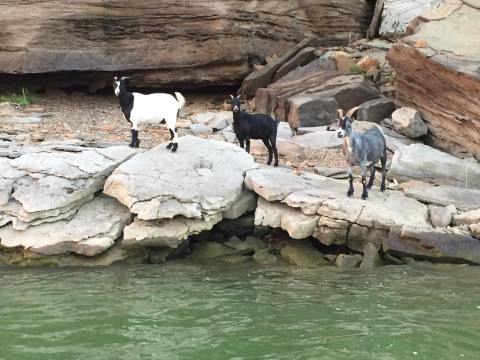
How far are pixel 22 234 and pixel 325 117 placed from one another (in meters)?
5.61

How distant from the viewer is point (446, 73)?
1012 cm

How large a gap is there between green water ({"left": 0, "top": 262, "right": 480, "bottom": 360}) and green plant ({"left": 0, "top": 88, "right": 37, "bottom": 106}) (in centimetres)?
600

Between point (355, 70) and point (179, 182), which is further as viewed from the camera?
point (355, 70)

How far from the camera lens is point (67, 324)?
5.86 metres

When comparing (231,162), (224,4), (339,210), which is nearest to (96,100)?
(224,4)

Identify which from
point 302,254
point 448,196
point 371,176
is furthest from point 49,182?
point 448,196

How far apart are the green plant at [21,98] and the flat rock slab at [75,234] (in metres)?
5.36

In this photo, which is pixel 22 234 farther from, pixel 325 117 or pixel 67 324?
pixel 325 117

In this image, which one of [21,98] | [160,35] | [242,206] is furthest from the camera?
[160,35]

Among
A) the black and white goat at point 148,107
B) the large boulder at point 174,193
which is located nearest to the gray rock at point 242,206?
the large boulder at point 174,193

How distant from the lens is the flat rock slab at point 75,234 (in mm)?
8070

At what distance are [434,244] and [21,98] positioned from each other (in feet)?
28.5

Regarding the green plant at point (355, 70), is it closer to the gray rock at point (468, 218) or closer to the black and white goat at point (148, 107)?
the black and white goat at point (148, 107)

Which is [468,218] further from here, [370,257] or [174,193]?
[174,193]
